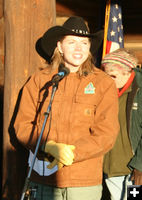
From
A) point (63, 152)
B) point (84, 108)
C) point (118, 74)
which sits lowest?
point (63, 152)

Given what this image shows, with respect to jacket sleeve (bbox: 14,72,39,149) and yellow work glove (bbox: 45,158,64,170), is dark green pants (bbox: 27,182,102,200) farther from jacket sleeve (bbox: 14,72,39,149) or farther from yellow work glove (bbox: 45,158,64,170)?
jacket sleeve (bbox: 14,72,39,149)

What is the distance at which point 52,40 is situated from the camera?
11.7 ft

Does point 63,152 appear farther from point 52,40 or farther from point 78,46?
point 52,40

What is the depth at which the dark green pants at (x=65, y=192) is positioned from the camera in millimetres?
3168

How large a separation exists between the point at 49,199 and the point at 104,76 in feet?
3.47

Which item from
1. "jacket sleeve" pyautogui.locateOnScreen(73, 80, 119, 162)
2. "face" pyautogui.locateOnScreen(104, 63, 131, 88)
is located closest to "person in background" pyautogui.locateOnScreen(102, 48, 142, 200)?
"face" pyautogui.locateOnScreen(104, 63, 131, 88)

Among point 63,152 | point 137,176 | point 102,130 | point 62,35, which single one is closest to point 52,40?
point 62,35

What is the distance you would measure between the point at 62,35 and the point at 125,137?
1016 mm

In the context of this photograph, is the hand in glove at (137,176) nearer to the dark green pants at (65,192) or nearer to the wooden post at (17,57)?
the dark green pants at (65,192)

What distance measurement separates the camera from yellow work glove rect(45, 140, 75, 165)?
2.99 meters

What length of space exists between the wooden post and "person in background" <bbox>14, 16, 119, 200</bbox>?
22 centimetres

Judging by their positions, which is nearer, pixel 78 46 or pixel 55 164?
pixel 55 164

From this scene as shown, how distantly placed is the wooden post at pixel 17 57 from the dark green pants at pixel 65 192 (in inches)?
18.0

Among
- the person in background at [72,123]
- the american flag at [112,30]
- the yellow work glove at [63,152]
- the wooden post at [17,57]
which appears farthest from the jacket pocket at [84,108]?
the american flag at [112,30]
